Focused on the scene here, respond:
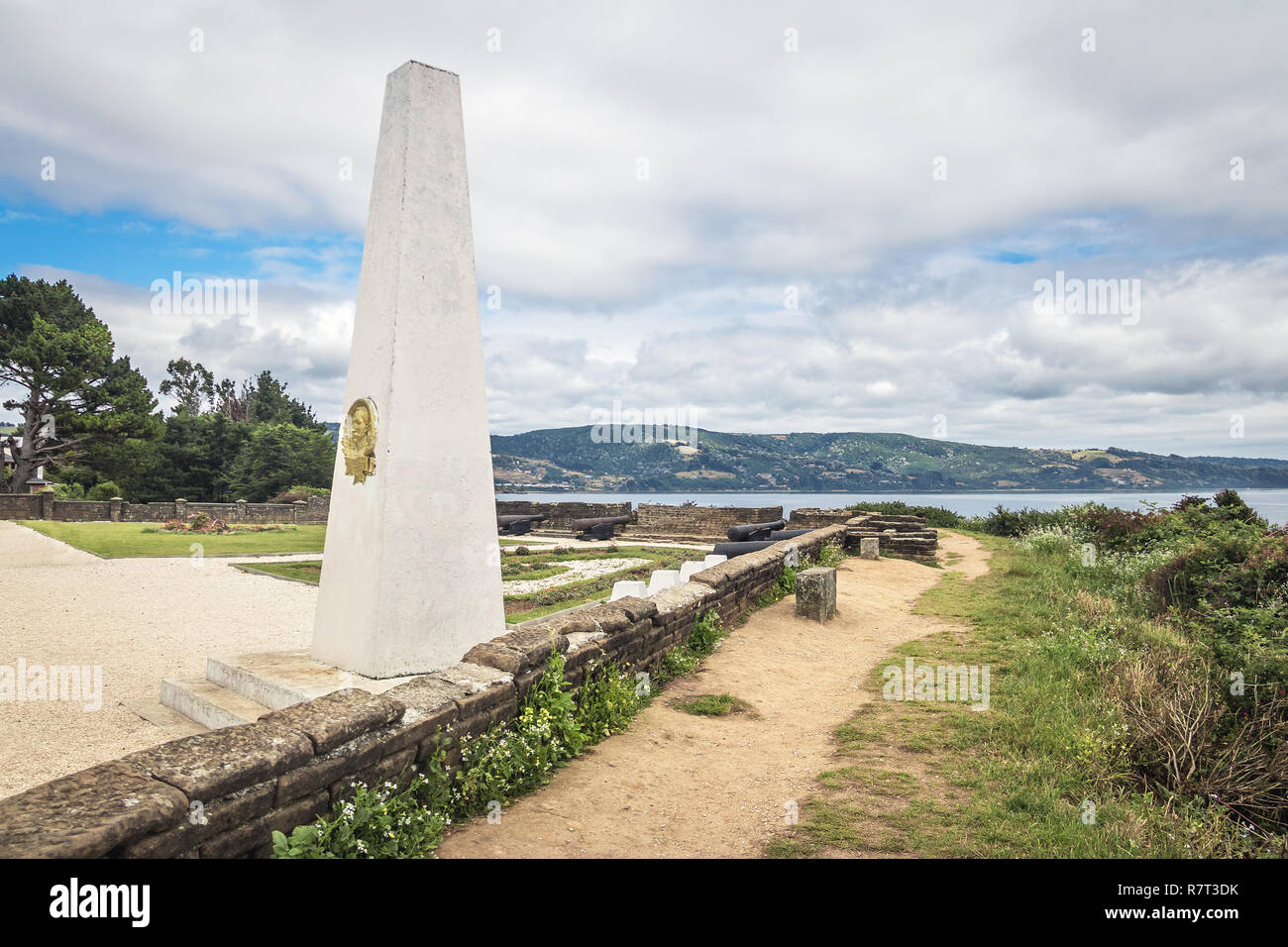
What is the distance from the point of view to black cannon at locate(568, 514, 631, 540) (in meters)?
23.2

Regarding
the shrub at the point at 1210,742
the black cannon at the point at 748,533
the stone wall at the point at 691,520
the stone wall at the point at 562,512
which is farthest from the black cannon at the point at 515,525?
the shrub at the point at 1210,742

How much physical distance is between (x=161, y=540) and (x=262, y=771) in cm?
2119

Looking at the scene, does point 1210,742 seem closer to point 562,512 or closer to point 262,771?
point 262,771

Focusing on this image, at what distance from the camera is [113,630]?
9203mm

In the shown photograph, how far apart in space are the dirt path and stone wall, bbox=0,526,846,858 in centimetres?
58

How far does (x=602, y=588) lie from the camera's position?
12312 mm

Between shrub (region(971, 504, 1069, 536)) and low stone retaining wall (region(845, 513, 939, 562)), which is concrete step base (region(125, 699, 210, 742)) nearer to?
low stone retaining wall (region(845, 513, 939, 562))

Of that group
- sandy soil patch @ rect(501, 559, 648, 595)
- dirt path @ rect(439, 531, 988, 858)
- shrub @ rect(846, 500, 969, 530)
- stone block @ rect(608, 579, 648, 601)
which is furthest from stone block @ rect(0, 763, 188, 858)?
shrub @ rect(846, 500, 969, 530)

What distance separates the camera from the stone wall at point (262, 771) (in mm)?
2268

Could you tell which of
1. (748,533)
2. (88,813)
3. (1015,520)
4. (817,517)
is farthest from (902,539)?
(88,813)

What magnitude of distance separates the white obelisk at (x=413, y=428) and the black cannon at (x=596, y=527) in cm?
1721

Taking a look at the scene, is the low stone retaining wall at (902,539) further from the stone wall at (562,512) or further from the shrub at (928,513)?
the stone wall at (562,512)
